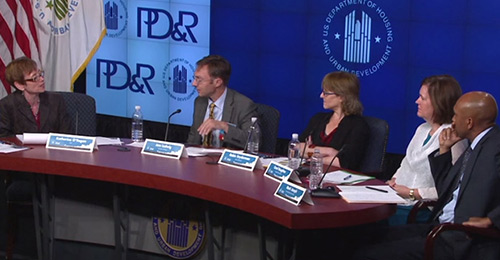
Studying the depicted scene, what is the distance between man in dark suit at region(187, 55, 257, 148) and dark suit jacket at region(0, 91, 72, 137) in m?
0.85

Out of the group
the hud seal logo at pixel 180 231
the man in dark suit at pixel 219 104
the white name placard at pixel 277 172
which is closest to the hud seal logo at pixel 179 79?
the man in dark suit at pixel 219 104

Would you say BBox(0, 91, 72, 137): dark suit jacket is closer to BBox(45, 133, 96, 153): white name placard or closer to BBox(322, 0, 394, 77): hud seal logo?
BBox(45, 133, 96, 153): white name placard

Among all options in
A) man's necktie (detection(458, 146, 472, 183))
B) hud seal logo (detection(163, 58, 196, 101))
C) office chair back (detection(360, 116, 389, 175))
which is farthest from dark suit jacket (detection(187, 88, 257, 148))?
hud seal logo (detection(163, 58, 196, 101))

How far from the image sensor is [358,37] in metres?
5.81

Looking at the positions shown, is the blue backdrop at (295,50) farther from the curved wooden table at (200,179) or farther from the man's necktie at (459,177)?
the curved wooden table at (200,179)

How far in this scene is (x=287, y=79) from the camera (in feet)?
20.5

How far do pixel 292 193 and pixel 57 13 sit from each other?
4.25 m

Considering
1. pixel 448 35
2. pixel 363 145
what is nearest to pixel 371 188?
pixel 363 145

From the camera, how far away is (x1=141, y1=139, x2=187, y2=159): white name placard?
13.2 feet

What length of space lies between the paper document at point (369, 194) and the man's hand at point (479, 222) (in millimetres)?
291

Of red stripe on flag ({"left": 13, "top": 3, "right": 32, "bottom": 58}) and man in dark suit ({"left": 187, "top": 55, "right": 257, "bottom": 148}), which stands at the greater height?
red stripe on flag ({"left": 13, "top": 3, "right": 32, "bottom": 58})

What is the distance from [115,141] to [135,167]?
84 centimetres

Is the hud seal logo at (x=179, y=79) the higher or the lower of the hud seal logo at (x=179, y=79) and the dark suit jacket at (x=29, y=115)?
the higher

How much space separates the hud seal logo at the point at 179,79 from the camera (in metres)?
6.71
